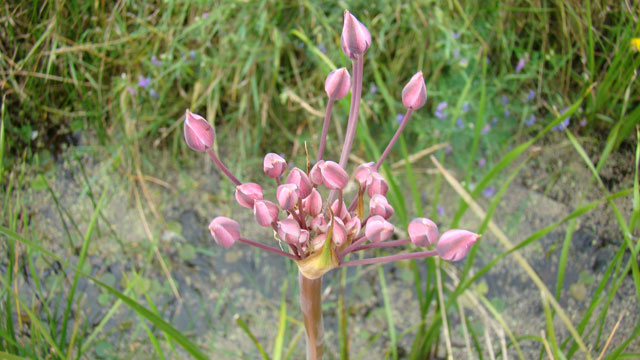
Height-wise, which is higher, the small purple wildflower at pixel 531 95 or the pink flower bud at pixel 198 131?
the pink flower bud at pixel 198 131

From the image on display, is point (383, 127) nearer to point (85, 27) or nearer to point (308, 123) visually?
point (308, 123)

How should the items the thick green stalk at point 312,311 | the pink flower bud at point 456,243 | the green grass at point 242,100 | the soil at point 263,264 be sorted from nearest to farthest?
1. the pink flower bud at point 456,243
2. the thick green stalk at point 312,311
3. the soil at point 263,264
4. the green grass at point 242,100

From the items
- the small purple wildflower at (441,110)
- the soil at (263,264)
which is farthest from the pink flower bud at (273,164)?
the small purple wildflower at (441,110)

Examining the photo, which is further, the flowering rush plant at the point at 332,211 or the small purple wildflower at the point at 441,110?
the small purple wildflower at the point at 441,110

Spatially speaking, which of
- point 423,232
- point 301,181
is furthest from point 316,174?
point 423,232

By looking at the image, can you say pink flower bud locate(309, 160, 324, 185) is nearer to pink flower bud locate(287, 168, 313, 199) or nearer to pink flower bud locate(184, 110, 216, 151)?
pink flower bud locate(287, 168, 313, 199)

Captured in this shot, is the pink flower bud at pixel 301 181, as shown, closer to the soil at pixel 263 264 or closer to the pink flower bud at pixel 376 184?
the pink flower bud at pixel 376 184

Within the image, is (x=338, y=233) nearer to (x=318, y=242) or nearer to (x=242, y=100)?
(x=318, y=242)
